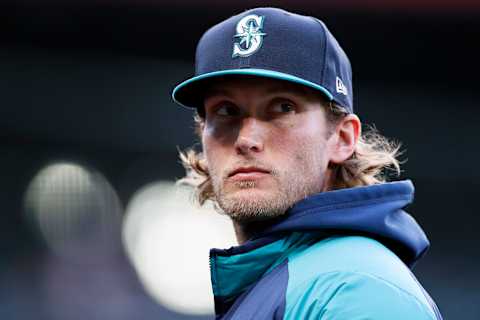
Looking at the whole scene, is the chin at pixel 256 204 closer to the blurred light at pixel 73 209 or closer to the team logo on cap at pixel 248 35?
the team logo on cap at pixel 248 35

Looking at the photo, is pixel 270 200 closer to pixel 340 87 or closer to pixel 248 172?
pixel 248 172

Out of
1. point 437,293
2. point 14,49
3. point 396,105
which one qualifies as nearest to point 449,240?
point 437,293

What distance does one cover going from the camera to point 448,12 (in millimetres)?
5812

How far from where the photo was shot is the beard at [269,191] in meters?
1.35

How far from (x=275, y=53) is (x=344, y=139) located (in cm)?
28

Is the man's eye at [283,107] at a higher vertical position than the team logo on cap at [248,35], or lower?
lower

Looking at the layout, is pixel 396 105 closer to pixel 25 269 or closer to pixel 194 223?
pixel 194 223

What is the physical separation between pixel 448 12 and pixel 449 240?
6.21 ft

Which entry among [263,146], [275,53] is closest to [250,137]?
[263,146]

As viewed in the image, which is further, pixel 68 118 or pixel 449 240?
pixel 449 240

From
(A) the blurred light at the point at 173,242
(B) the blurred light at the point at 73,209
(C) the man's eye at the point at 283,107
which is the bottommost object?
(A) the blurred light at the point at 173,242

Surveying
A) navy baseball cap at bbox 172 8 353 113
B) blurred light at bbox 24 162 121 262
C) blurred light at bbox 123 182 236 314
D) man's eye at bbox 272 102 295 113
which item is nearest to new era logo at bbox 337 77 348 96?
navy baseball cap at bbox 172 8 353 113

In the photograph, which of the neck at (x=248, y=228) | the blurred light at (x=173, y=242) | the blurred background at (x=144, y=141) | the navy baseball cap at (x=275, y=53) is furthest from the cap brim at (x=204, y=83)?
the blurred light at (x=173, y=242)

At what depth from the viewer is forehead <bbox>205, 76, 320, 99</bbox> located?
137 centimetres
